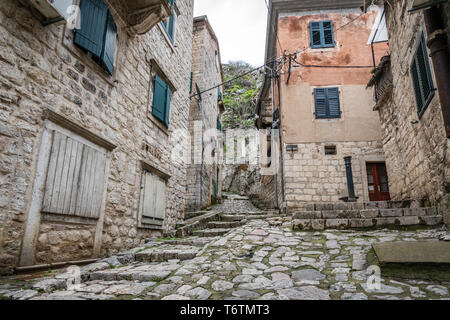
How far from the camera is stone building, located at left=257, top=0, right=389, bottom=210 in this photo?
9648mm

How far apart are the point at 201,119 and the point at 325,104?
5473mm

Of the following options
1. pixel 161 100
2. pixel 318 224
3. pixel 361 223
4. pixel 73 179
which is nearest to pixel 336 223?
pixel 318 224

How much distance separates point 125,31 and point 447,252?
6.21 metres

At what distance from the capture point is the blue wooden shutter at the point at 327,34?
1097 cm

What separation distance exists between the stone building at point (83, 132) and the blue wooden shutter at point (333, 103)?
6058 millimetres

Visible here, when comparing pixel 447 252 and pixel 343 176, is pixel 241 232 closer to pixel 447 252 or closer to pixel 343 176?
pixel 447 252

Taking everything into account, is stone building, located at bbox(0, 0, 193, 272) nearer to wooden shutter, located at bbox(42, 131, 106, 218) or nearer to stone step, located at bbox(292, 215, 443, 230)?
wooden shutter, located at bbox(42, 131, 106, 218)

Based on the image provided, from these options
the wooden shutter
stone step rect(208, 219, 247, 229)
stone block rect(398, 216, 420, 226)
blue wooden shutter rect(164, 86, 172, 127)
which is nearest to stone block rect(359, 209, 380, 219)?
stone block rect(398, 216, 420, 226)

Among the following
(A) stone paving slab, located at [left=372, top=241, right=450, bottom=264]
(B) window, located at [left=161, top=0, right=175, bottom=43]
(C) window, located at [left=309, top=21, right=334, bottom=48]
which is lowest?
(A) stone paving slab, located at [left=372, top=241, right=450, bottom=264]

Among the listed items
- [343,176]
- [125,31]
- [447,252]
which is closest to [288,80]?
[343,176]

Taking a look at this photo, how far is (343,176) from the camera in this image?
380 inches

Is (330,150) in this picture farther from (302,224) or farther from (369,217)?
(302,224)

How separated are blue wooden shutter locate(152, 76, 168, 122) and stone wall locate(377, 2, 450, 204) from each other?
5.39 m

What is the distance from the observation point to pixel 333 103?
10.3 m
